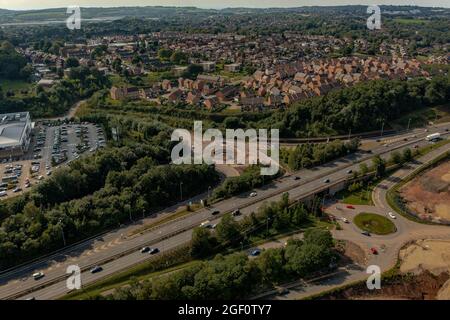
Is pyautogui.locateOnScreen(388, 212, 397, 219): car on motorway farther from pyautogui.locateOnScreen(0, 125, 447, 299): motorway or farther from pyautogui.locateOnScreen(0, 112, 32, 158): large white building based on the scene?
pyautogui.locateOnScreen(0, 112, 32, 158): large white building

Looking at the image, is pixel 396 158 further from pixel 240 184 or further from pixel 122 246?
pixel 122 246

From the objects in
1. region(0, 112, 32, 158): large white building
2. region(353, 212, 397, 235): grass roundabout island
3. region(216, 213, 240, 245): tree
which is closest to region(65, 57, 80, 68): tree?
region(0, 112, 32, 158): large white building

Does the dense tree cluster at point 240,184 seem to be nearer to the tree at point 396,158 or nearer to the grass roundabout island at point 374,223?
the grass roundabout island at point 374,223

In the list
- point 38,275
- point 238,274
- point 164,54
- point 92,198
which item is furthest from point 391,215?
point 164,54

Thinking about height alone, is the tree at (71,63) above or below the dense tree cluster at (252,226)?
above

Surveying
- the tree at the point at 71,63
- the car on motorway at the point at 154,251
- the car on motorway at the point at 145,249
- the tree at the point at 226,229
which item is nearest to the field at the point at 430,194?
the tree at the point at 226,229
